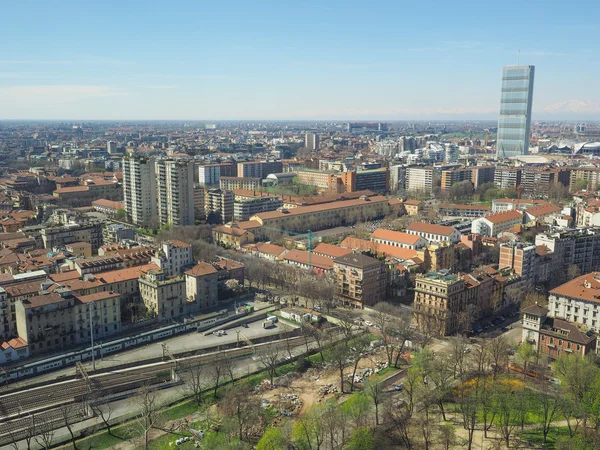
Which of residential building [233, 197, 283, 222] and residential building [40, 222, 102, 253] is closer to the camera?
residential building [40, 222, 102, 253]

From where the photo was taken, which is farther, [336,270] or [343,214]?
[343,214]

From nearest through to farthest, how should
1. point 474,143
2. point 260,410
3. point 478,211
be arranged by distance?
point 260,410, point 478,211, point 474,143

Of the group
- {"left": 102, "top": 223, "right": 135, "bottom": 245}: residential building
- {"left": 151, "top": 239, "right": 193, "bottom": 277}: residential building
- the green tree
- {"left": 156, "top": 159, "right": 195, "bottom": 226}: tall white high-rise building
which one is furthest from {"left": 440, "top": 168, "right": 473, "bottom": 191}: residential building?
the green tree

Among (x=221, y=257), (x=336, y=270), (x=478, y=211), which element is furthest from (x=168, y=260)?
(x=478, y=211)

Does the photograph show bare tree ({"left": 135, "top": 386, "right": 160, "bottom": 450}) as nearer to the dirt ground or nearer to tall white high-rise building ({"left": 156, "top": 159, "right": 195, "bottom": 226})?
the dirt ground

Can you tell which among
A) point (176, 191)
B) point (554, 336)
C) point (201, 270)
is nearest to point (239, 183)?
point (176, 191)

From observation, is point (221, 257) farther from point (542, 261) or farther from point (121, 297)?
point (542, 261)

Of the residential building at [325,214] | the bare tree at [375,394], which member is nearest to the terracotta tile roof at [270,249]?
the residential building at [325,214]
